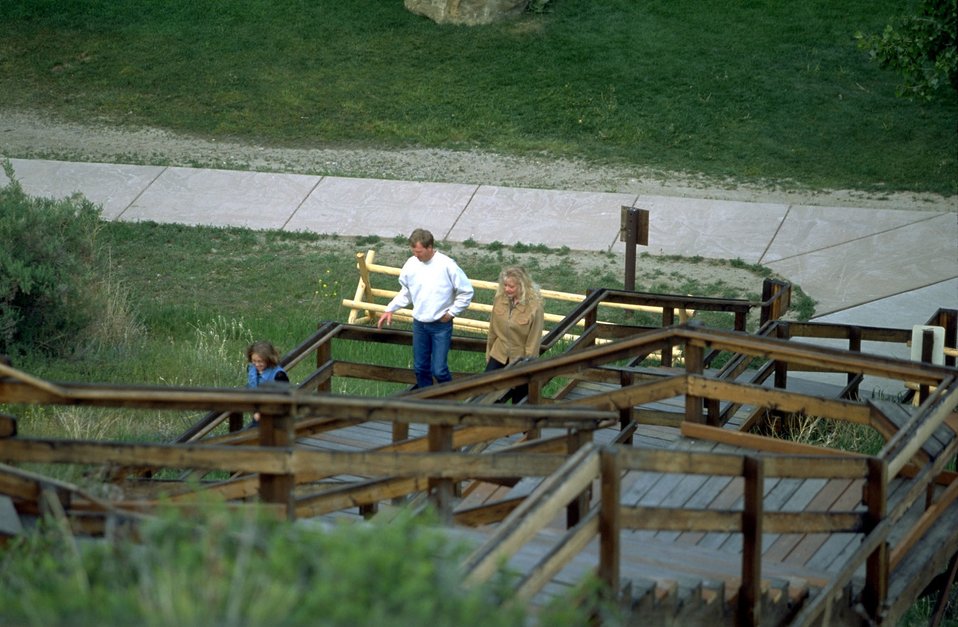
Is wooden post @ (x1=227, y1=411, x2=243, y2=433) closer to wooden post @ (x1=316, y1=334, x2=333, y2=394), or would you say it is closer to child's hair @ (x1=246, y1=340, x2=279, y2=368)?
child's hair @ (x1=246, y1=340, x2=279, y2=368)

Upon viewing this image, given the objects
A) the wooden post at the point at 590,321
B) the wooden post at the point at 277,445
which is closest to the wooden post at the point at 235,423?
the wooden post at the point at 590,321

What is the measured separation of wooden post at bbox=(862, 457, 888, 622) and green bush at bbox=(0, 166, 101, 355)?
871cm

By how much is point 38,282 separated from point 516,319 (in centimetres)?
566

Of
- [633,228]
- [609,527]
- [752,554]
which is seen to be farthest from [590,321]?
[609,527]

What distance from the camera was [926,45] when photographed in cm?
1246

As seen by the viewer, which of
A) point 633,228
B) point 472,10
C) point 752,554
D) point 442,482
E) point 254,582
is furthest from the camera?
point 472,10


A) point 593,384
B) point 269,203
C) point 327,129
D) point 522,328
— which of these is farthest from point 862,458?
point 327,129

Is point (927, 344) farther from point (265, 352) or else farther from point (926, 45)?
point (265, 352)

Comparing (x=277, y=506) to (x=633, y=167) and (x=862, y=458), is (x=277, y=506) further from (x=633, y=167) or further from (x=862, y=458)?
(x=633, y=167)

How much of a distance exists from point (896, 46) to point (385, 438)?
6.71m

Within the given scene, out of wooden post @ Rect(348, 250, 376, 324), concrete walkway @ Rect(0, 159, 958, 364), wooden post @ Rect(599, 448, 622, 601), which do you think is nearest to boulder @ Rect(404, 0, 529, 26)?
concrete walkway @ Rect(0, 159, 958, 364)

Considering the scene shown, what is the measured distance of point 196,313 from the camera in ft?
46.2

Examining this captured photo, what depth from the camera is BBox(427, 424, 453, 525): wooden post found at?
5574mm

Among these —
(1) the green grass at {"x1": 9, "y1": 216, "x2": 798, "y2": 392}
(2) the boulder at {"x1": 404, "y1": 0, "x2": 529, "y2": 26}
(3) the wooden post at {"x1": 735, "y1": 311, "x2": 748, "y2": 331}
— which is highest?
(2) the boulder at {"x1": 404, "y1": 0, "x2": 529, "y2": 26}
